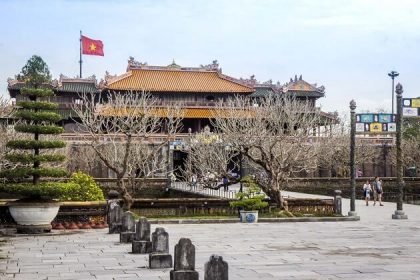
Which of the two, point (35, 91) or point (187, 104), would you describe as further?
point (187, 104)

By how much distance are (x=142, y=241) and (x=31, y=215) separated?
5.85 m

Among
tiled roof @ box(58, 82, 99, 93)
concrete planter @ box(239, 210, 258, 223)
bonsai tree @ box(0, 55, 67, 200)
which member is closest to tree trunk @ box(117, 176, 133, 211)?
concrete planter @ box(239, 210, 258, 223)

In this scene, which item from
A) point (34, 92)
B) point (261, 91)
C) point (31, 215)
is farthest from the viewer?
point (261, 91)

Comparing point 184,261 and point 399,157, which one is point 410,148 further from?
point 184,261

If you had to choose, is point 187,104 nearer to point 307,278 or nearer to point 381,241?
point 381,241

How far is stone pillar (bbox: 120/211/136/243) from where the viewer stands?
52.8ft

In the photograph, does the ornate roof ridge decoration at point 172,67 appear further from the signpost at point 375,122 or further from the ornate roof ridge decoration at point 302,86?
the signpost at point 375,122

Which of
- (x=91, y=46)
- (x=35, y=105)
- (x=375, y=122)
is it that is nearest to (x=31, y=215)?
(x=35, y=105)

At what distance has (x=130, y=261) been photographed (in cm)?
1288

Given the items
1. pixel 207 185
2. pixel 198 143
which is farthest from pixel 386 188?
pixel 207 185

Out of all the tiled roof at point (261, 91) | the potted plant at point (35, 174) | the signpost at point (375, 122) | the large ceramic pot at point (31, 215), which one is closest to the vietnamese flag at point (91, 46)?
the tiled roof at point (261, 91)

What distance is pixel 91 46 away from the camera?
61.2 m

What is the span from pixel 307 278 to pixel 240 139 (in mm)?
15000

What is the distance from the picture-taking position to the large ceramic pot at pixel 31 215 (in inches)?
728
